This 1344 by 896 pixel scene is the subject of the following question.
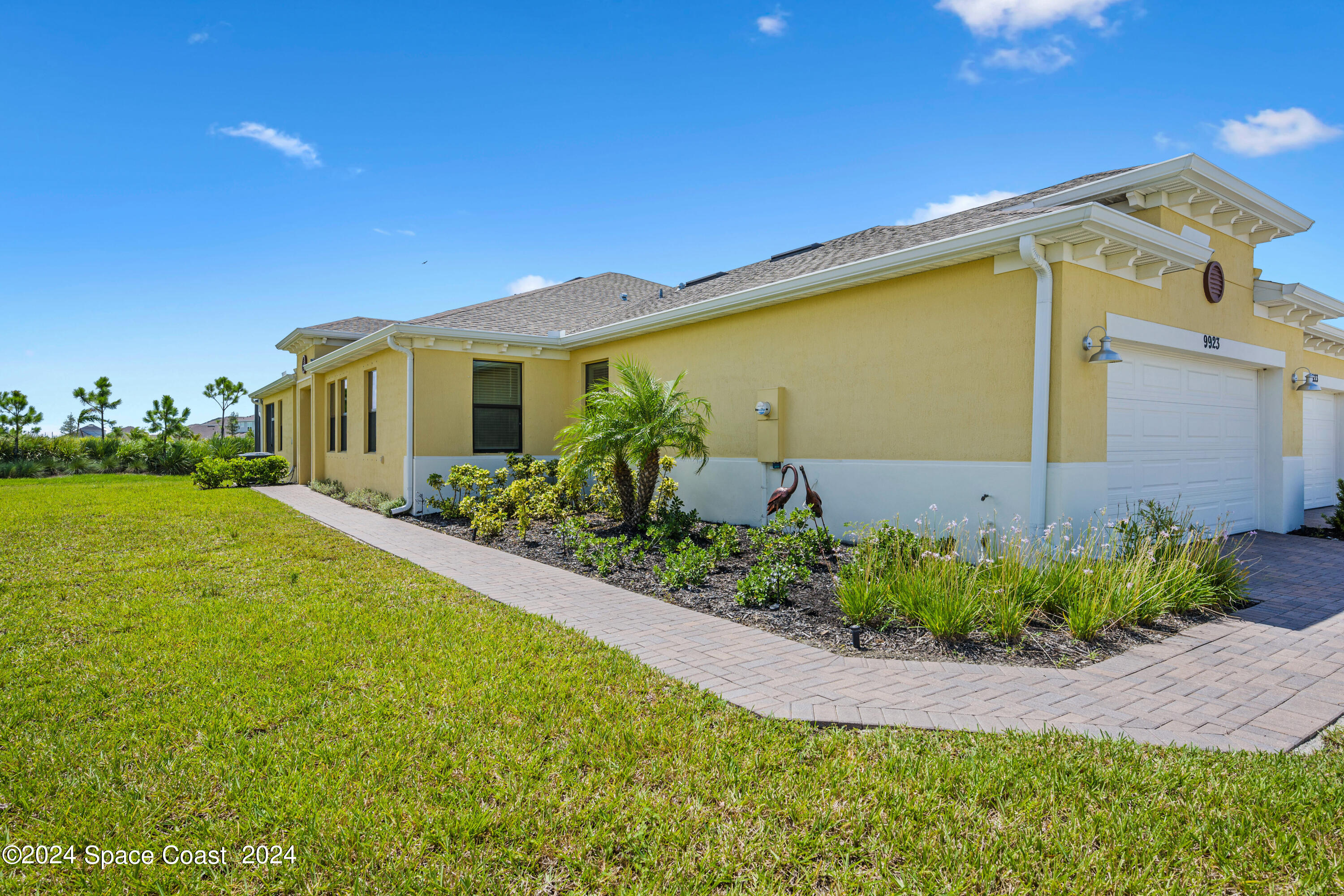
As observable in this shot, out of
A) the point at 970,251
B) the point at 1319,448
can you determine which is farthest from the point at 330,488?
the point at 1319,448

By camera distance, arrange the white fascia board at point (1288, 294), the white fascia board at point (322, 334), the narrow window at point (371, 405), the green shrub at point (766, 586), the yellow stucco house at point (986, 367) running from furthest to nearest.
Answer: the white fascia board at point (322, 334), the narrow window at point (371, 405), the white fascia board at point (1288, 294), the yellow stucco house at point (986, 367), the green shrub at point (766, 586)

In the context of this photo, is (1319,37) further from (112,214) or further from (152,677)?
(112,214)

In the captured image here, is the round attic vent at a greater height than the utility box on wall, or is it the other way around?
the round attic vent

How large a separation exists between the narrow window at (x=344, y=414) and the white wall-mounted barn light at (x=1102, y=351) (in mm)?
15436

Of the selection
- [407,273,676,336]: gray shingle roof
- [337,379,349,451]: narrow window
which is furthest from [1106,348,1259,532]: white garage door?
[337,379,349,451]: narrow window

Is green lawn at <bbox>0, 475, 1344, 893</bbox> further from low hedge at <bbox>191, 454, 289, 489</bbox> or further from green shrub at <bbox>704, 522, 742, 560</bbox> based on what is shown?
low hedge at <bbox>191, 454, 289, 489</bbox>

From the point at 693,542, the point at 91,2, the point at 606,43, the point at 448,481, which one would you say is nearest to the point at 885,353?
the point at 693,542

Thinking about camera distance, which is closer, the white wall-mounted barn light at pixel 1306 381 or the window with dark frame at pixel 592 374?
the white wall-mounted barn light at pixel 1306 381

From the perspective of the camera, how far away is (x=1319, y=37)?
870 centimetres

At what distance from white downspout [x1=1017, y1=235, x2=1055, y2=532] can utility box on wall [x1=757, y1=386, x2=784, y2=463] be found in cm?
355

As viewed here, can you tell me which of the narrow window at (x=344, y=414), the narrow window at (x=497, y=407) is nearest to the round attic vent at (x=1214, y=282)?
the narrow window at (x=497, y=407)

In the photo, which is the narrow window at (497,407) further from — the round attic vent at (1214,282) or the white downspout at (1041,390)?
the round attic vent at (1214,282)

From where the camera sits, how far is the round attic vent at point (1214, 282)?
29.6 feet

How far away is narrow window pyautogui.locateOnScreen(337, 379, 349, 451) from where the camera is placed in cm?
1667
